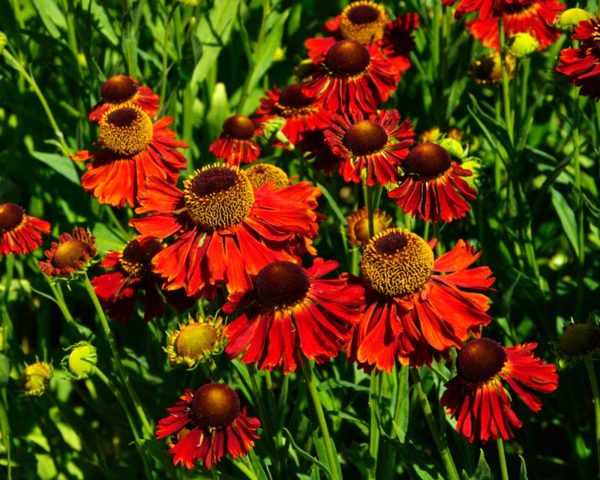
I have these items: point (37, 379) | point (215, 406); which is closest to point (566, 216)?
point (215, 406)

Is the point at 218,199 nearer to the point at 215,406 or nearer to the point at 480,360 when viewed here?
the point at 215,406

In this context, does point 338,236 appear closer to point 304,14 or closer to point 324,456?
point 324,456

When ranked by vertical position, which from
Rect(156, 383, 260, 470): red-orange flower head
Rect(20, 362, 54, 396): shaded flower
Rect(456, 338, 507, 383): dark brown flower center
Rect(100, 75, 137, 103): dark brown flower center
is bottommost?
Rect(20, 362, 54, 396): shaded flower

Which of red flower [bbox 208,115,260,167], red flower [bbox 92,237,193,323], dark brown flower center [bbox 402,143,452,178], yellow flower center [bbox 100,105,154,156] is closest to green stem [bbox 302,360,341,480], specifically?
dark brown flower center [bbox 402,143,452,178]

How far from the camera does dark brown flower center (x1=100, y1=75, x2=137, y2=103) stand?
6.46ft

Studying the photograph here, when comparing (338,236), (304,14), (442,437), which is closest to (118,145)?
(338,236)

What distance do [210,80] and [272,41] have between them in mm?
242

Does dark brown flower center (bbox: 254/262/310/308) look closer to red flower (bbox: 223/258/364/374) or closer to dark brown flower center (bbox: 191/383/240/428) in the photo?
red flower (bbox: 223/258/364/374)

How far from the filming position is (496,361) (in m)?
1.24

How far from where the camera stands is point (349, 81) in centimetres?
195

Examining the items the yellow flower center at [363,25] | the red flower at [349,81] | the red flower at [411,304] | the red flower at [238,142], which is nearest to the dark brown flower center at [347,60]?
the red flower at [349,81]

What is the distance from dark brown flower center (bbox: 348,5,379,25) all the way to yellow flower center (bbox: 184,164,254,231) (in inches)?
42.8

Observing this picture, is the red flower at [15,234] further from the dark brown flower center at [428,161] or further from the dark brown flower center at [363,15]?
the dark brown flower center at [363,15]

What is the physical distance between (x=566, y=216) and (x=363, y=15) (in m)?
0.80
